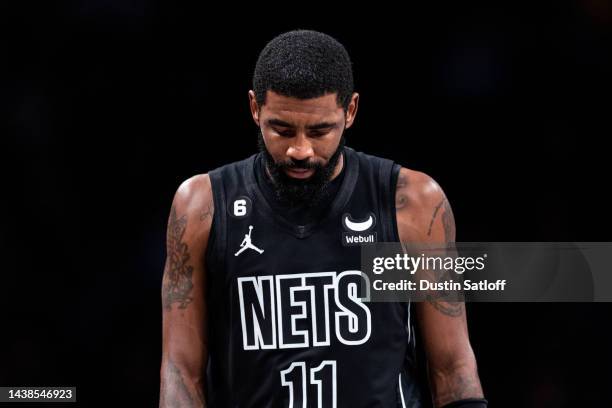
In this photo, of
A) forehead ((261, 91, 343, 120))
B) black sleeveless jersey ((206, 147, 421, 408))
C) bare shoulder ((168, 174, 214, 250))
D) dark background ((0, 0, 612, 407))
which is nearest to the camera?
forehead ((261, 91, 343, 120))

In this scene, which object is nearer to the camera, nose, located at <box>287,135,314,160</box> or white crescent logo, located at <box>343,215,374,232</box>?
nose, located at <box>287,135,314,160</box>

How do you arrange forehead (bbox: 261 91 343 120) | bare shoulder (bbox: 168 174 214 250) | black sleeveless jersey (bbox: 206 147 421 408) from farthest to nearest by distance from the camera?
bare shoulder (bbox: 168 174 214 250), black sleeveless jersey (bbox: 206 147 421 408), forehead (bbox: 261 91 343 120)

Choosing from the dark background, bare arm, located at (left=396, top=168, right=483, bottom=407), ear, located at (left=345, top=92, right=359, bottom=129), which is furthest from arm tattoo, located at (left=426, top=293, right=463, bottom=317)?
the dark background

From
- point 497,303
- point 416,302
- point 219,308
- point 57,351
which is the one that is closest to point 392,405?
point 416,302

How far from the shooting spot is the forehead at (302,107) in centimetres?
386

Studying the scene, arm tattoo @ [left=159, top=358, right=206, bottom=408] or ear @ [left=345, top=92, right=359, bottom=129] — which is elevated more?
ear @ [left=345, top=92, right=359, bottom=129]

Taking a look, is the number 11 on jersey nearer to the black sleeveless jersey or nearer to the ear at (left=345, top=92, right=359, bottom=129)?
the black sleeveless jersey

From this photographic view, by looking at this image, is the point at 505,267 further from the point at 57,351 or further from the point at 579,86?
the point at 57,351

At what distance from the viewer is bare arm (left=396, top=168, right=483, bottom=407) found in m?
4.03

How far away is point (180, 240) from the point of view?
4070 mm

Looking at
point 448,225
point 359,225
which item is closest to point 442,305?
point 448,225

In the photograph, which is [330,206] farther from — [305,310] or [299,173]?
[305,310]

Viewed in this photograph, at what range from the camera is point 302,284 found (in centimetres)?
403

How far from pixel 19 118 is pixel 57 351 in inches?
50.9
